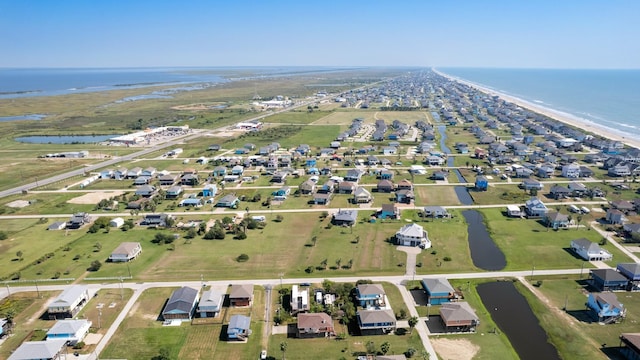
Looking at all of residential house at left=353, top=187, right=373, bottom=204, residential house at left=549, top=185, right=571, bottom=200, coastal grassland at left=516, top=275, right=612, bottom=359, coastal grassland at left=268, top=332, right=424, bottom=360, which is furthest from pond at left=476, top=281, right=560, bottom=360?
residential house at left=549, top=185, right=571, bottom=200

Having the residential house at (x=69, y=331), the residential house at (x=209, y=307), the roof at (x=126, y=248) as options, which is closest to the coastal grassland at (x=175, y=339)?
the residential house at (x=209, y=307)

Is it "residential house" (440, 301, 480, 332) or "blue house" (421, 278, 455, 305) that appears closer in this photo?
"residential house" (440, 301, 480, 332)

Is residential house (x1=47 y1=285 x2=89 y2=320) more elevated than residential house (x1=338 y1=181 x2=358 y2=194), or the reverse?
residential house (x1=338 y1=181 x2=358 y2=194)

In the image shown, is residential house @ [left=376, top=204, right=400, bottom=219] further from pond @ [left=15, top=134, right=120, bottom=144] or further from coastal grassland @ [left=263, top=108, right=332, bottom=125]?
pond @ [left=15, top=134, right=120, bottom=144]

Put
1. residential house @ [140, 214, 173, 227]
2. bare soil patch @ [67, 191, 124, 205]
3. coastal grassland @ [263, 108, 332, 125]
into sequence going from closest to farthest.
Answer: residential house @ [140, 214, 173, 227] → bare soil patch @ [67, 191, 124, 205] → coastal grassland @ [263, 108, 332, 125]

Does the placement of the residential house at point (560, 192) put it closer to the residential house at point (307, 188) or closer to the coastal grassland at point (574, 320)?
the coastal grassland at point (574, 320)

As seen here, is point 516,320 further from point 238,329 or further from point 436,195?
point 436,195

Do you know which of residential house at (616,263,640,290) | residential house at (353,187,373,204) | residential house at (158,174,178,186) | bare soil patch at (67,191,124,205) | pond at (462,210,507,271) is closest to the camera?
residential house at (616,263,640,290)
